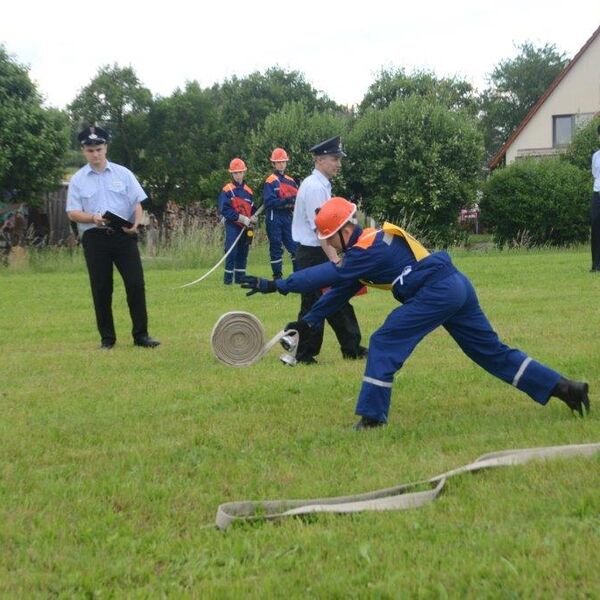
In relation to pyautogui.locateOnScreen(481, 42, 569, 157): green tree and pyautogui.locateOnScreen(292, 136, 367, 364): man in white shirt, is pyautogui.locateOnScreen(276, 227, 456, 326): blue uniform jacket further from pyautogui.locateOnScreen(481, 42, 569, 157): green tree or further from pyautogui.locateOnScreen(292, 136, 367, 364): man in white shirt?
pyautogui.locateOnScreen(481, 42, 569, 157): green tree

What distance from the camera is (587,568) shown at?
3686 millimetres

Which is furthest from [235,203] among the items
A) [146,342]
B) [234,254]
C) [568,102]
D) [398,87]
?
[568,102]

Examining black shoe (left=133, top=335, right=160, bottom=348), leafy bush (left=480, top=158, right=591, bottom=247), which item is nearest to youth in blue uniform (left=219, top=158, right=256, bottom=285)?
black shoe (left=133, top=335, right=160, bottom=348)

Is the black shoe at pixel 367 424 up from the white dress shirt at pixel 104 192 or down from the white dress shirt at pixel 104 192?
down

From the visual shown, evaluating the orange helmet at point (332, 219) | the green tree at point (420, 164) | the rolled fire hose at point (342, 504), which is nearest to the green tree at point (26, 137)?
the green tree at point (420, 164)

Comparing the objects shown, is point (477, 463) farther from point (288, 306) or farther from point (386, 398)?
point (288, 306)

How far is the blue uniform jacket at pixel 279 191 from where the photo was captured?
670 inches

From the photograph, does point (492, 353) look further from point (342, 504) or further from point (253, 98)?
point (253, 98)

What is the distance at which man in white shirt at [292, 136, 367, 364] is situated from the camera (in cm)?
943

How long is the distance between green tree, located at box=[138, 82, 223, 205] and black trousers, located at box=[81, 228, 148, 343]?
35359 mm

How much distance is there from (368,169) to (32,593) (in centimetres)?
2876

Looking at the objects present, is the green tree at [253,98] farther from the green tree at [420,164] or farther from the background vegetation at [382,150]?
the green tree at [420,164]

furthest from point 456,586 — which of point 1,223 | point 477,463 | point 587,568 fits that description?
point 1,223

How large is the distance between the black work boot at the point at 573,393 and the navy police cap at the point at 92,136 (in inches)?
230
